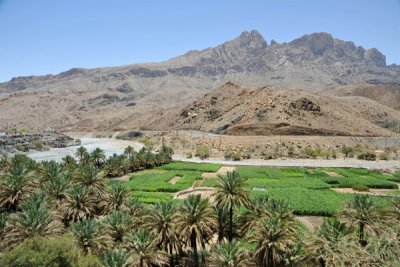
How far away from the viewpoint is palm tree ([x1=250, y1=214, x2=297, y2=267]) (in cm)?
2470

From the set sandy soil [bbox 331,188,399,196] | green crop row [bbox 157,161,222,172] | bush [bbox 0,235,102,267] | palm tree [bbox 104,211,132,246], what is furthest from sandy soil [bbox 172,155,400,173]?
bush [bbox 0,235,102,267]

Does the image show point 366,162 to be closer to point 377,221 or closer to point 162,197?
point 162,197

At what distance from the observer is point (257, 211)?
91.7 feet

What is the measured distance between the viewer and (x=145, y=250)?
2436 cm

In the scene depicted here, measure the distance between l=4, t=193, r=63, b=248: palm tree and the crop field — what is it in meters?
17.1

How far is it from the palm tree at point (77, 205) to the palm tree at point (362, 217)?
2120 cm

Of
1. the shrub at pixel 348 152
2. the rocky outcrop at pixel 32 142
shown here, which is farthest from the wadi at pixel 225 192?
the rocky outcrop at pixel 32 142

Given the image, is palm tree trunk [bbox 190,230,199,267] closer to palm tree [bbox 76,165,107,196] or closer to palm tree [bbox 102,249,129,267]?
palm tree [bbox 102,249,129,267]

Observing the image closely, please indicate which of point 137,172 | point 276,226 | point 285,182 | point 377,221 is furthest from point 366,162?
point 276,226

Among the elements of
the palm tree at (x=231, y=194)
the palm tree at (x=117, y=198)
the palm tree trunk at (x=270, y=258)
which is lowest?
the palm tree trunk at (x=270, y=258)

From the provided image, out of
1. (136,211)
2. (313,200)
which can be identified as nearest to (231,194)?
(136,211)

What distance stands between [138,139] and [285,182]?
7563cm

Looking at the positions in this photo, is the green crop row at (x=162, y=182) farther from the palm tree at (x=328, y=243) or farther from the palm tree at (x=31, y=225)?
the palm tree at (x=328, y=243)

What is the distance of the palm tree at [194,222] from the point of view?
84.9ft
